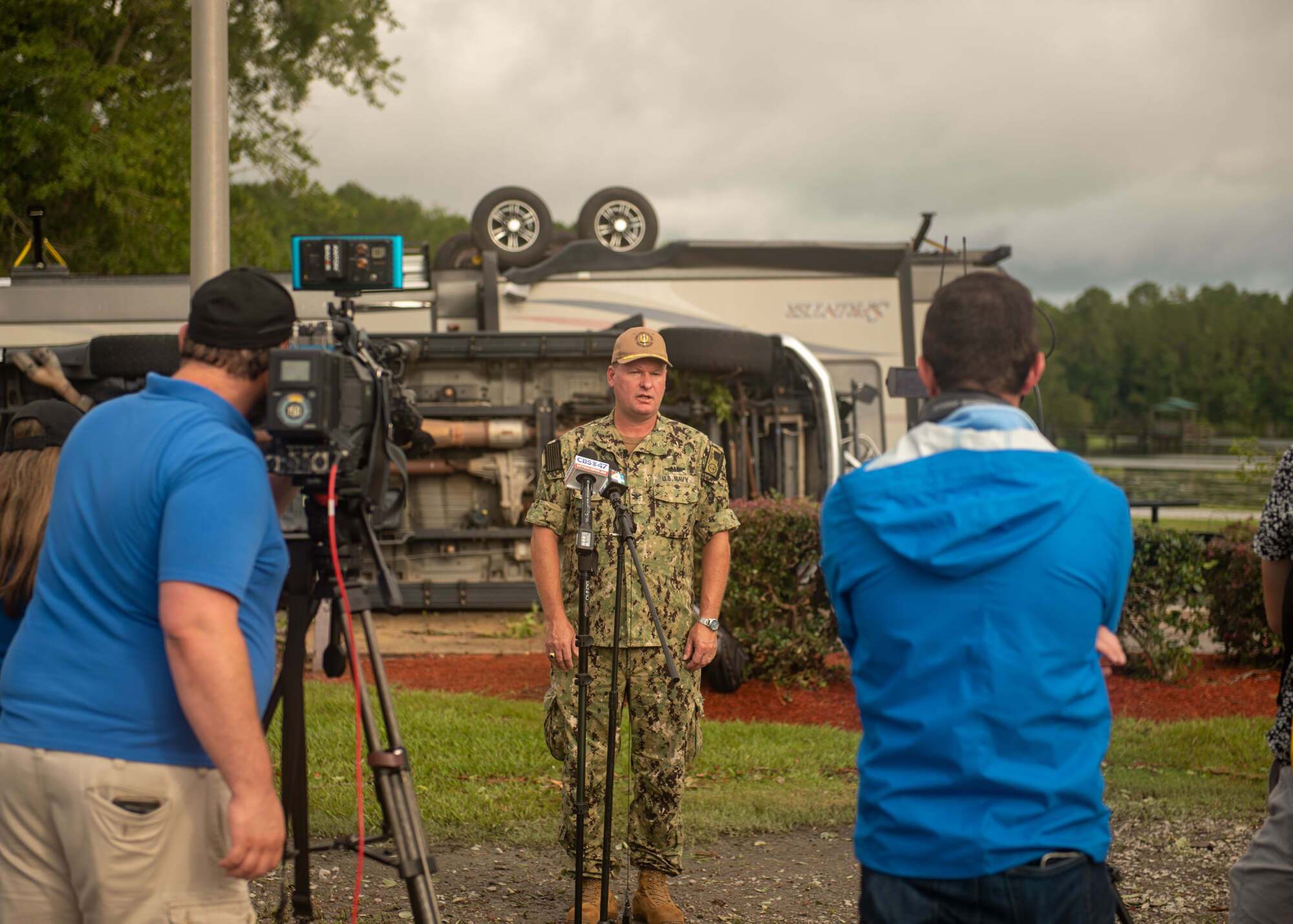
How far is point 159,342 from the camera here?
38.5 ft

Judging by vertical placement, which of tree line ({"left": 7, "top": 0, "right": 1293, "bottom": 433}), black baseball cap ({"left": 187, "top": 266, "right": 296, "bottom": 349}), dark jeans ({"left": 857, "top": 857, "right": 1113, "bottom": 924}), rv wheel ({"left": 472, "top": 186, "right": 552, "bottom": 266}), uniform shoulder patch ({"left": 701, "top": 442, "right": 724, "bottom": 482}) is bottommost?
dark jeans ({"left": 857, "top": 857, "right": 1113, "bottom": 924})

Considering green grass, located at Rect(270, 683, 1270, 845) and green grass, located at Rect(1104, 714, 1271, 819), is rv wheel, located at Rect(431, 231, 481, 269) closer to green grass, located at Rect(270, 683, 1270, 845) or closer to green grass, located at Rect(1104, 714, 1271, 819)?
green grass, located at Rect(270, 683, 1270, 845)

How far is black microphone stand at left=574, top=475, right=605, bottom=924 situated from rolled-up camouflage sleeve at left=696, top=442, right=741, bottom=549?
0.70 metres

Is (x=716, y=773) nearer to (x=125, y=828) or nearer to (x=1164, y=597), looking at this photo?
(x=1164, y=597)

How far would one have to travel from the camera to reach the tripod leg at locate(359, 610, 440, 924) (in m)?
2.80

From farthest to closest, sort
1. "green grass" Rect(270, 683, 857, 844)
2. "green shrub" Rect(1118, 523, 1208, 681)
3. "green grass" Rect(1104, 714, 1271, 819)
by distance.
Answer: "green shrub" Rect(1118, 523, 1208, 681), "green grass" Rect(1104, 714, 1271, 819), "green grass" Rect(270, 683, 857, 844)

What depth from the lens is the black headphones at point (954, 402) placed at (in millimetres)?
2451

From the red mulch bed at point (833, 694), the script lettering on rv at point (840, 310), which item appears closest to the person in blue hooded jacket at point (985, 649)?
the red mulch bed at point (833, 694)

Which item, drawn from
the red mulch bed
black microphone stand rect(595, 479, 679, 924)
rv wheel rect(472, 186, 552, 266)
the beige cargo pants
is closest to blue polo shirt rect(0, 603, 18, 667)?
the beige cargo pants

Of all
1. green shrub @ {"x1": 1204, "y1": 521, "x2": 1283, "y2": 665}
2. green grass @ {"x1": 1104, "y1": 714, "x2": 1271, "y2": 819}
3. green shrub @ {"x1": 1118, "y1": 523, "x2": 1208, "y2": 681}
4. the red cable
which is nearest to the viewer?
the red cable

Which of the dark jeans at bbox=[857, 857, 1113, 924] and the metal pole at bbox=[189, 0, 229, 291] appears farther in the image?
the metal pole at bbox=[189, 0, 229, 291]

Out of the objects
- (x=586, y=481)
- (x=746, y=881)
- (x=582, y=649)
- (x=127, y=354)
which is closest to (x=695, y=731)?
(x=582, y=649)

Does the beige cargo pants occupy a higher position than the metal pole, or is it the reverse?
the metal pole

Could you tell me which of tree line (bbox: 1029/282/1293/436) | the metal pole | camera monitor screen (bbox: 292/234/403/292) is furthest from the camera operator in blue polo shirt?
tree line (bbox: 1029/282/1293/436)
